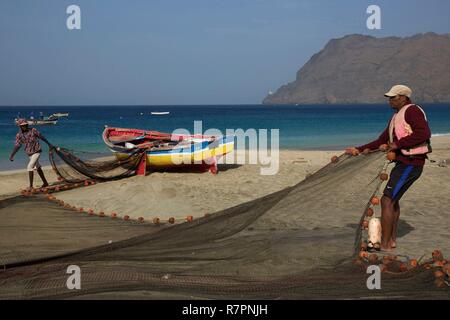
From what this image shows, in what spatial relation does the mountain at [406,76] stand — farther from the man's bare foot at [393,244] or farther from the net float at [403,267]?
the net float at [403,267]

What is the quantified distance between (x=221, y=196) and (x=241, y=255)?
4.63m

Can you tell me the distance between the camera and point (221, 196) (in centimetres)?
989

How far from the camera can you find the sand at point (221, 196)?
684cm

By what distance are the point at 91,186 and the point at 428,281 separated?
8014 millimetres

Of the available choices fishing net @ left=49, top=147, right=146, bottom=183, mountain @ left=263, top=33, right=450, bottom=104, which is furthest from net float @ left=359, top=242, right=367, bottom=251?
mountain @ left=263, top=33, right=450, bottom=104

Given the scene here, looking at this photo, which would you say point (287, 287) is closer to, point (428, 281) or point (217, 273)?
point (217, 273)

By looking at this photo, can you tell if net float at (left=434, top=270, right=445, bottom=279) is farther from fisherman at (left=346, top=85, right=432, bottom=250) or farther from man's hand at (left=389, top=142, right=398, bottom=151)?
man's hand at (left=389, top=142, right=398, bottom=151)

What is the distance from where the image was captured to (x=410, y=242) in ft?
20.5

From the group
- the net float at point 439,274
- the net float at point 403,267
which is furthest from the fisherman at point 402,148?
the net float at point 439,274

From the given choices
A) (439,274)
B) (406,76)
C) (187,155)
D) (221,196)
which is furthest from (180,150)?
(406,76)

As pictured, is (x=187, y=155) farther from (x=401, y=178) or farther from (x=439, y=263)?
(x=439, y=263)

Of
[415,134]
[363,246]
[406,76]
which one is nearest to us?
[415,134]

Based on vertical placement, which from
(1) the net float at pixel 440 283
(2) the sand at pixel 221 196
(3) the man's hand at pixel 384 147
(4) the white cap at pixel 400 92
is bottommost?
(1) the net float at pixel 440 283
